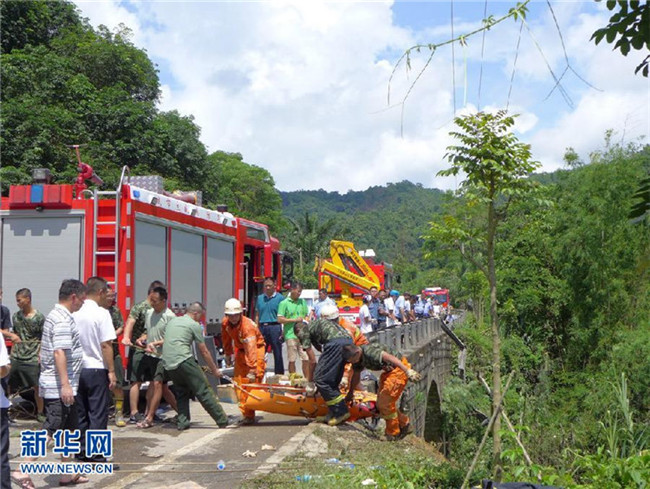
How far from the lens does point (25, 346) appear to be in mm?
9664

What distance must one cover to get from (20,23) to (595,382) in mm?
25293

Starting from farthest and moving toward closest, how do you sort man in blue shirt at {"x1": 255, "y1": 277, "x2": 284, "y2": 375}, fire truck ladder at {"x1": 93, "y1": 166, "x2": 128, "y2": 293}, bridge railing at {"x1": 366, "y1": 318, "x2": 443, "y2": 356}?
bridge railing at {"x1": 366, "y1": 318, "x2": 443, "y2": 356}, man in blue shirt at {"x1": 255, "y1": 277, "x2": 284, "y2": 375}, fire truck ladder at {"x1": 93, "y1": 166, "x2": 128, "y2": 293}

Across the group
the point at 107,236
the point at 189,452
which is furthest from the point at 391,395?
the point at 107,236

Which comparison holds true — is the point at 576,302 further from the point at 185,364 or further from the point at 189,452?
the point at 189,452

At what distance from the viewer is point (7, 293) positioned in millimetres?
10641

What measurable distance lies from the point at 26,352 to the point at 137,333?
1386mm

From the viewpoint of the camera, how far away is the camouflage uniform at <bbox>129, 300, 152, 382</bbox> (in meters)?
10.0

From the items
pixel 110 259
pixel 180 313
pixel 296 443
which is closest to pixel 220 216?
pixel 180 313

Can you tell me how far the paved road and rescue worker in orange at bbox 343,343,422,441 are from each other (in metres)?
1.13

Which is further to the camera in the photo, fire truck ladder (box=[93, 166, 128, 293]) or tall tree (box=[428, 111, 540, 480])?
fire truck ladder (box=[93, 166, 128, 293])

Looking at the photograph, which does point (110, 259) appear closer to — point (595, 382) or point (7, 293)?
point (7, 293)

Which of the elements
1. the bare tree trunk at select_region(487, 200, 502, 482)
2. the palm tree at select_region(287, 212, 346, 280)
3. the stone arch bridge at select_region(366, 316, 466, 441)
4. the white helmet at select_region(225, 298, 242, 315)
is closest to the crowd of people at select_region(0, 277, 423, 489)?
the white helmet at select_region(225, 298, 242, 315)

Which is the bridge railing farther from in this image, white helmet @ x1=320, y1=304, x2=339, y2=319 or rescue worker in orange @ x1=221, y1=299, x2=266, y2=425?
white helmet @ x1=320, y1=304, x2=339, y2=319

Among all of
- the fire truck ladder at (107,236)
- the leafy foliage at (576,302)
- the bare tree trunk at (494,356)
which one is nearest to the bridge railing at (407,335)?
the leafy foliage at (576,302)
